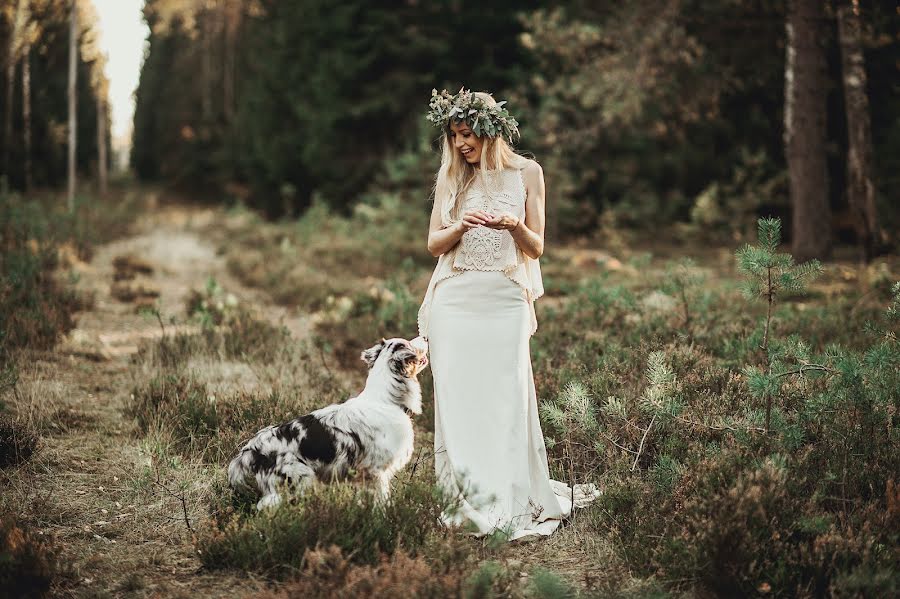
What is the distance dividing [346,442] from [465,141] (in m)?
2.19

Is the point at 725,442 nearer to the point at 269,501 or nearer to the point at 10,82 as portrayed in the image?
the point at 269,501

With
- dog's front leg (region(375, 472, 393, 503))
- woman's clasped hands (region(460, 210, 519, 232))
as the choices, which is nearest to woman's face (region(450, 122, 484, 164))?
woman's clasped hands (region(460, 210, 519, 232))

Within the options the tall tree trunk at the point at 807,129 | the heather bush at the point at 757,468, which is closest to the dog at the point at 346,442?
the heather bush at the point at 757,468

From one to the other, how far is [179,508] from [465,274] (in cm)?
255

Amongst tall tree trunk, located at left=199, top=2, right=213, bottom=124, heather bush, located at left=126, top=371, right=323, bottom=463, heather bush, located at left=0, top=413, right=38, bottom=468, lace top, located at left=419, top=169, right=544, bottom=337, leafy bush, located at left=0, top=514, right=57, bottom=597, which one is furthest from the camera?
tall tree trunk, located at left=199, top=2, right=213, bottom=124

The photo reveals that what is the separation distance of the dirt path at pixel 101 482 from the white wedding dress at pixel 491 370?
177 cm

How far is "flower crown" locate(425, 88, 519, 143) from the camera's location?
16.8ft

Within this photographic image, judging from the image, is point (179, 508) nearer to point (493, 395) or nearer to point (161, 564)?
point (161, 564)

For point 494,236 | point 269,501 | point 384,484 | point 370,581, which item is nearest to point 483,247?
point 494,236

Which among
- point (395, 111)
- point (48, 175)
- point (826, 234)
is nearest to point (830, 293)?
point (826, 234)

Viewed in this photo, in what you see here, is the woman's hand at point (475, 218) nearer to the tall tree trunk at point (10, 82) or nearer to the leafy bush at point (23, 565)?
the leafy bush at point (23, 565)

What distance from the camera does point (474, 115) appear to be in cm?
512

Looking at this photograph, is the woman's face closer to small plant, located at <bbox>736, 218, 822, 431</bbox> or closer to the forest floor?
small plant, located at <bbox>736, 218, 822, 431</bbox>

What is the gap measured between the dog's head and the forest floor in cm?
130
